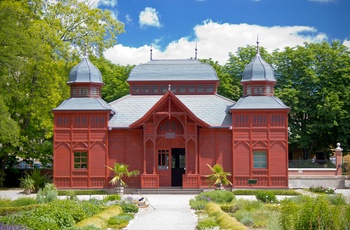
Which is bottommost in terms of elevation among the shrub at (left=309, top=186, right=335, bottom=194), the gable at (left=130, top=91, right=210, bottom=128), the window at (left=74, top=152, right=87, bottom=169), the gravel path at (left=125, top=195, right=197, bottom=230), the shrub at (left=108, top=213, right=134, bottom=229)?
the gravel path at (left=125, top=195, right=197, bottom=230)

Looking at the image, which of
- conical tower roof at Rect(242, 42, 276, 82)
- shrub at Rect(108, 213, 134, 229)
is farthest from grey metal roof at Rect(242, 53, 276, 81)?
shrub at Rect(108, 213, 134, 229)

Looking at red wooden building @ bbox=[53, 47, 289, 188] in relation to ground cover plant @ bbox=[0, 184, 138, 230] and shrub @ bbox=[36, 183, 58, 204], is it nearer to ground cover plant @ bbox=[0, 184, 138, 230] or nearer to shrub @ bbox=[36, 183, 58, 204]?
ground cover plant @ bbox=[0, 184, 138, 230]

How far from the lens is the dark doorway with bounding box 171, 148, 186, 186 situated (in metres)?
35.0

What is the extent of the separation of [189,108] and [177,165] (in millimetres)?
3737

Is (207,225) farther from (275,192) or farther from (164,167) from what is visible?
(164,167)

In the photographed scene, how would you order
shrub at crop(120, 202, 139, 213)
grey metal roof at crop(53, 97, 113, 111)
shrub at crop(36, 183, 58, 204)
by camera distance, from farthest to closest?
grey metal roof at crop(53, 97, 113, 111)
shrub at crop(36, 183, 58, 204)
shrub at crop(120, 202, 139, 213)

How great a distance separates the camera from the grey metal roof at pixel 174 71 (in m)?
37.2

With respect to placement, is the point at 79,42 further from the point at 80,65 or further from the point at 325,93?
the point at 325,93

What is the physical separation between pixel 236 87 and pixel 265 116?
50.3 feet

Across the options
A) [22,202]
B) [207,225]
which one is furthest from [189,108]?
[207,225]

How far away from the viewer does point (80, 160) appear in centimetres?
3409

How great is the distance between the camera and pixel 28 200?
76.3 feet

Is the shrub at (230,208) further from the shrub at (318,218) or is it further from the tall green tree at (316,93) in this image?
the tall green tree at (316,93)

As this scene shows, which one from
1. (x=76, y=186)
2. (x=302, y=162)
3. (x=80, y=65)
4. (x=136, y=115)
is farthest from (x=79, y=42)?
(x=302, y=162)
